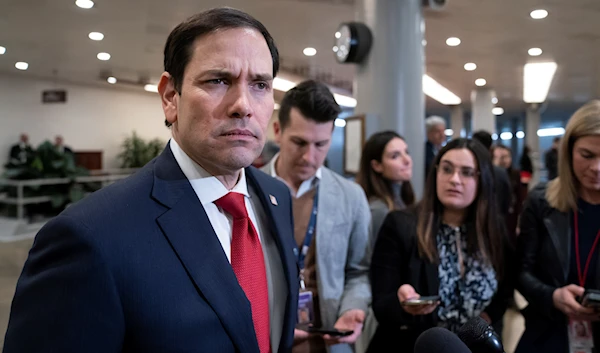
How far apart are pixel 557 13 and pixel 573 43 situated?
232 centimetres

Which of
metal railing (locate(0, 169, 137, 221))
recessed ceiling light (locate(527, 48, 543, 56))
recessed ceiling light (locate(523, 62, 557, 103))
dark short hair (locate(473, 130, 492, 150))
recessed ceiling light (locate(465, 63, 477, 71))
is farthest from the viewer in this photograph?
recessed ceiling light (locate(523, 62, 557, 103))

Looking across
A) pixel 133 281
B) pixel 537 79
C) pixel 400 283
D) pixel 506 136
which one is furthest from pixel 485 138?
pixel 506 136

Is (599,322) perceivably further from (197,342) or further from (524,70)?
(524,70)

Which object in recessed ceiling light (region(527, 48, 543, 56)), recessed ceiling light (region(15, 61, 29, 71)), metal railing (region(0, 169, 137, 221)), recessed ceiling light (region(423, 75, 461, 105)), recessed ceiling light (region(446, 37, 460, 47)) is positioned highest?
recessed ceiling light (region(423, 75, 461, 105))

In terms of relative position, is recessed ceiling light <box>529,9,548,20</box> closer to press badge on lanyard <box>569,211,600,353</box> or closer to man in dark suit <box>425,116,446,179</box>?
man in dark suit <box>425,116,446,179</box>

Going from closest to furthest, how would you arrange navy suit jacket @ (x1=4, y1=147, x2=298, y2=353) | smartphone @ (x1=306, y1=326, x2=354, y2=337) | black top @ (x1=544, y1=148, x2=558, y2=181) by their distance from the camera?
navy suit jacket @ (x1=4, y1=147, x2=298, y2=353) < smartphone @ (x1=306, y1=326, x2=354, y2=337) < black top @ (x1=544, y1=148, x2=558, y2=181)

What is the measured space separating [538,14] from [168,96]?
694cm

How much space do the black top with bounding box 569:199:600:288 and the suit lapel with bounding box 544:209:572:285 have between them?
0.08 ft

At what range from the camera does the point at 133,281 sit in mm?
846

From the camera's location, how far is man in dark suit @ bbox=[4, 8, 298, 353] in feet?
2.63

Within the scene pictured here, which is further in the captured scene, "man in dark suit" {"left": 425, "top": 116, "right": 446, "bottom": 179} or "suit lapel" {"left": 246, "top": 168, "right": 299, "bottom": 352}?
"man in dark suit" {"left": 425, "top": 116, "right": 446, "bottom": 179}

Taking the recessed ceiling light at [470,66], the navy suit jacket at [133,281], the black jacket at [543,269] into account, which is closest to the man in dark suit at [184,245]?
the navy suit jacket at [133,281]

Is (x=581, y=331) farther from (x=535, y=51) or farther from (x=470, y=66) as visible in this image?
(x=470, y=66)

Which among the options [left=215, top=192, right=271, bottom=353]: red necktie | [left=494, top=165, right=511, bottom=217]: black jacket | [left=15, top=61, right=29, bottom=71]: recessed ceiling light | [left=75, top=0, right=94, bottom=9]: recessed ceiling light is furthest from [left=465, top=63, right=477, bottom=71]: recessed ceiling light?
[left=215, top=192, right=271, bottom=353]: red necktie
